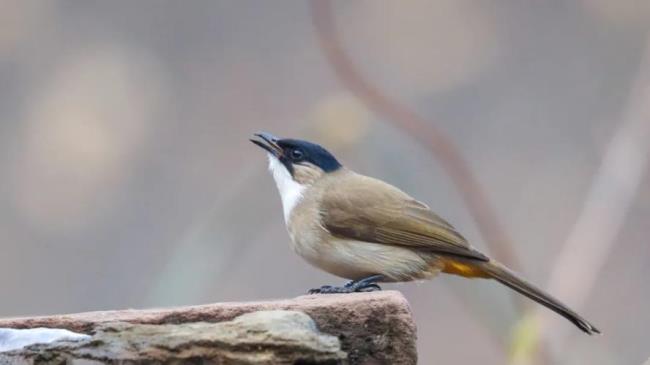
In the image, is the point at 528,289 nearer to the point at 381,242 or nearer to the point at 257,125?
the point at 381,242

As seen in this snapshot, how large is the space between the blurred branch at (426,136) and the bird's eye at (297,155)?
1.02 feet

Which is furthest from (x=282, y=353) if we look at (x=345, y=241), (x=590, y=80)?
(x=590, y=80)

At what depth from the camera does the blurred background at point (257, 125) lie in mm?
7758

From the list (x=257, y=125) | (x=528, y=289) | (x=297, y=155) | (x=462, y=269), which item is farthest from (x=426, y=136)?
(x=257, y=125)

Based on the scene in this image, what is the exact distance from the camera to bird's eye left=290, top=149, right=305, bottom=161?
199 inches

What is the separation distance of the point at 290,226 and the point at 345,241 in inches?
9.3

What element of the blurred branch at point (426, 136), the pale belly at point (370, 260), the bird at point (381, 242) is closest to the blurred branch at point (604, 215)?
the blurred branch at point (426, 136)

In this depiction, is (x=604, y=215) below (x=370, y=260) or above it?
above

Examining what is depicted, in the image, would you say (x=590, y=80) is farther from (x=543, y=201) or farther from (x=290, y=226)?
(x=290, y=226)

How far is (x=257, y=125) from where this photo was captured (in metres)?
8.47

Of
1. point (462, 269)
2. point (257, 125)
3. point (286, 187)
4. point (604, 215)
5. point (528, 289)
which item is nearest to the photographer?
point (528, 289)

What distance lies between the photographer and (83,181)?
27.3 feet

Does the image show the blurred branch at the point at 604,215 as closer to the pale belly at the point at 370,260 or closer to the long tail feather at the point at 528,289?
the long tail feather at the point at 528,289

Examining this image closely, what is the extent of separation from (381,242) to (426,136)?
2.71ft
